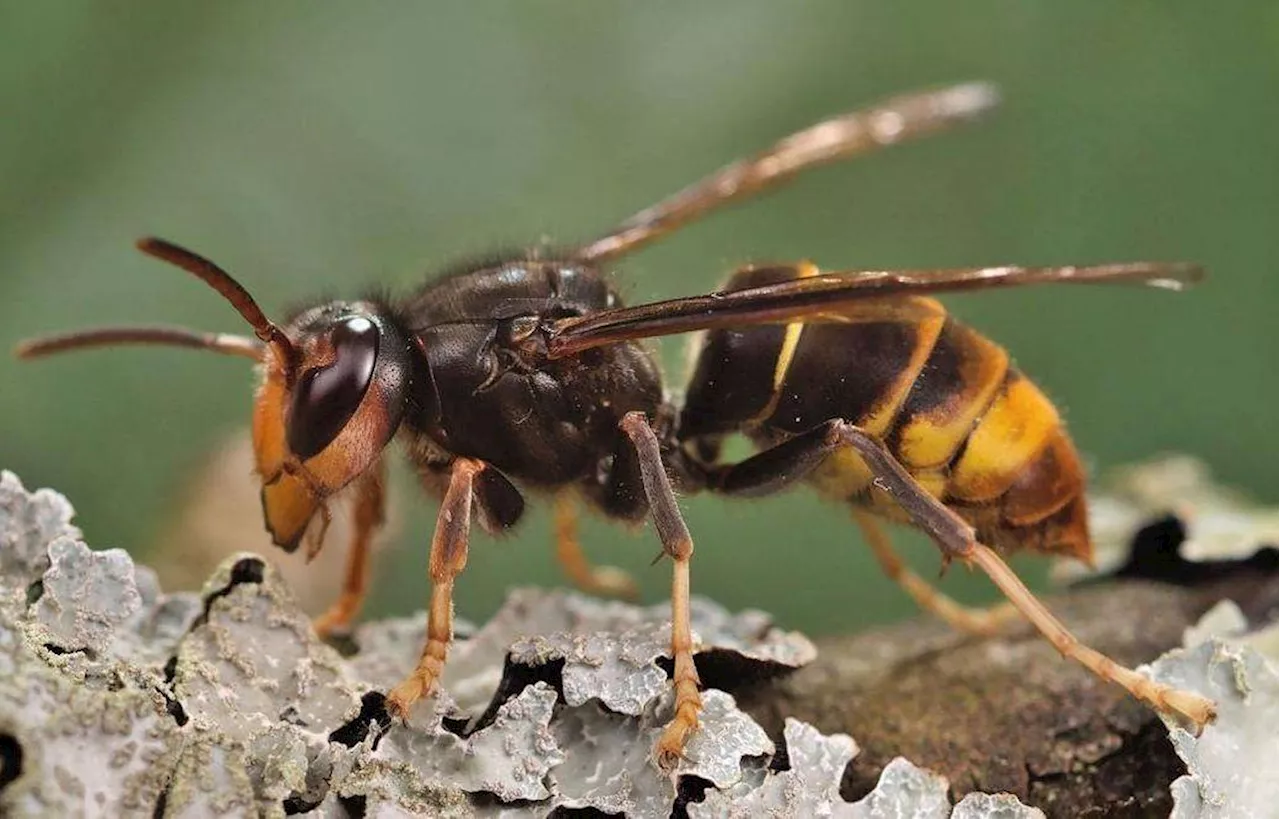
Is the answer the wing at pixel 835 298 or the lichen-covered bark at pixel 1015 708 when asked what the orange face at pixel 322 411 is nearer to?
the wing at pixel 835 298

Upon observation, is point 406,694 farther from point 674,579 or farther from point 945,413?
point 945,413

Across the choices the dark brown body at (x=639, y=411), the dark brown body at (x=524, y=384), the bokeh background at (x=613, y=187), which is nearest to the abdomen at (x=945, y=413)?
the dark brown body at (x=639, y=411)

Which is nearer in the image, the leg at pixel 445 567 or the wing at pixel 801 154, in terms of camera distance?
the leg at pixel 445 567

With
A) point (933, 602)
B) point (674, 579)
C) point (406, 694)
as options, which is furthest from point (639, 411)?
point (406, 694)

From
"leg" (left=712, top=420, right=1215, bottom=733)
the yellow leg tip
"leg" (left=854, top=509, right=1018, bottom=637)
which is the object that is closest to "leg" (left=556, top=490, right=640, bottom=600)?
"leg" (left=712, top=420, right=1215, bottom=733)

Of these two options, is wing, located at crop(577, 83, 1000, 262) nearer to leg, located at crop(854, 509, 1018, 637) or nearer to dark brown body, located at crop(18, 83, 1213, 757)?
dark brown body, located at crop(18, 83, 1213, 757)
